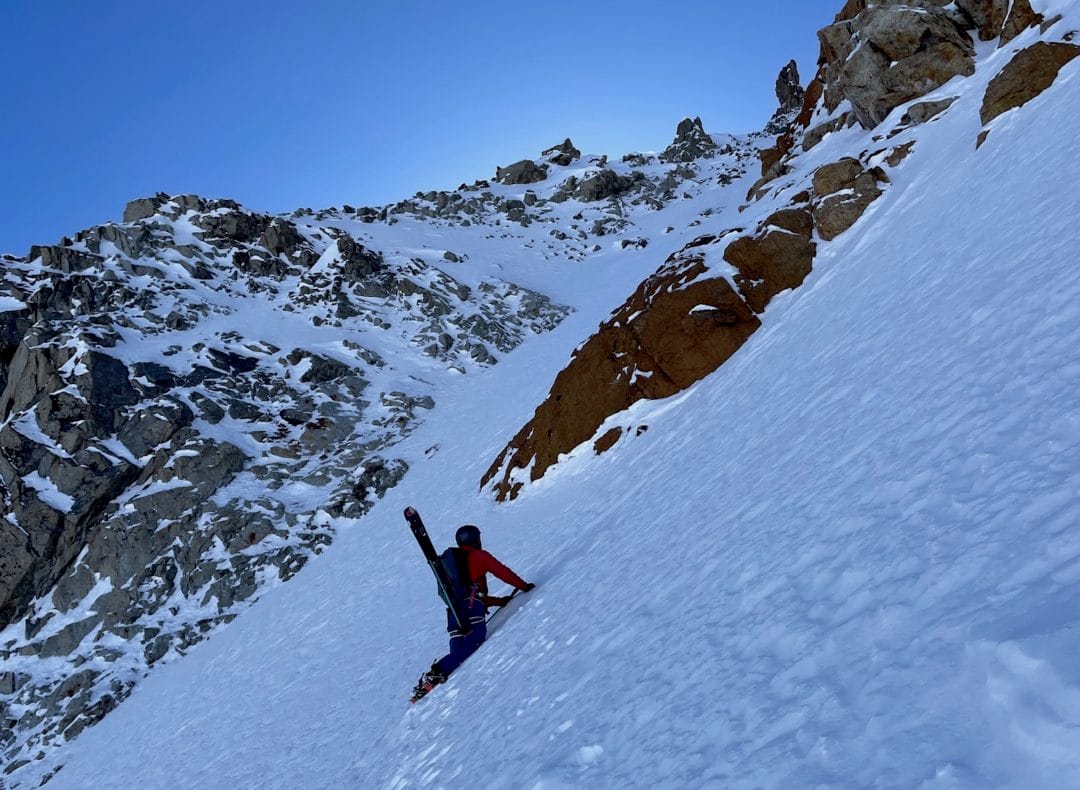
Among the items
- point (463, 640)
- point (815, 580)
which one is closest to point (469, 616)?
point (463, 640)

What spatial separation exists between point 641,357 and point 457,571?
29.9ft

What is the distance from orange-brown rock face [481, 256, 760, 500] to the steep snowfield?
2.75 feet

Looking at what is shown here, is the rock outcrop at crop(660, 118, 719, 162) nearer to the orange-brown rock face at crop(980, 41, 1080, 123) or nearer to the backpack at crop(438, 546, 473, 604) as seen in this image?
the orange-brown rock face at crop(980, 41, 1080, 123)

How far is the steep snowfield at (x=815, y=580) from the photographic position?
2570mm

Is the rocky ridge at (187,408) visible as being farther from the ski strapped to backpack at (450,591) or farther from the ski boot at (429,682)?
the ski strapped to backpack at (450,591)

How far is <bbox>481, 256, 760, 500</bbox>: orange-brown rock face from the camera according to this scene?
15016mm

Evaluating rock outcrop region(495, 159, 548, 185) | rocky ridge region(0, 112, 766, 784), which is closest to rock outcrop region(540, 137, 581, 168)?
rock outcrop region(495, 159, 548, 185)

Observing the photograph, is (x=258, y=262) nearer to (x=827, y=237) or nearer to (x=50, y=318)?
(x=50, y=318)

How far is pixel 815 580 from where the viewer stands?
394 cm

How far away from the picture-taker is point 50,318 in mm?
38188

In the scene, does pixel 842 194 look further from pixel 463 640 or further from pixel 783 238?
pixel 463 640

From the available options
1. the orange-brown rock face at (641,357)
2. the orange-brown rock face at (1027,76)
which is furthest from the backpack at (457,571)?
the orange-brown rock face at (1027,76)

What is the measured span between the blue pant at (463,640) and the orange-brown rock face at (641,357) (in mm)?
8283

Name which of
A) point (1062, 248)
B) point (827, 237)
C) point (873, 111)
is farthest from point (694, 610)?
point (873, 111)
